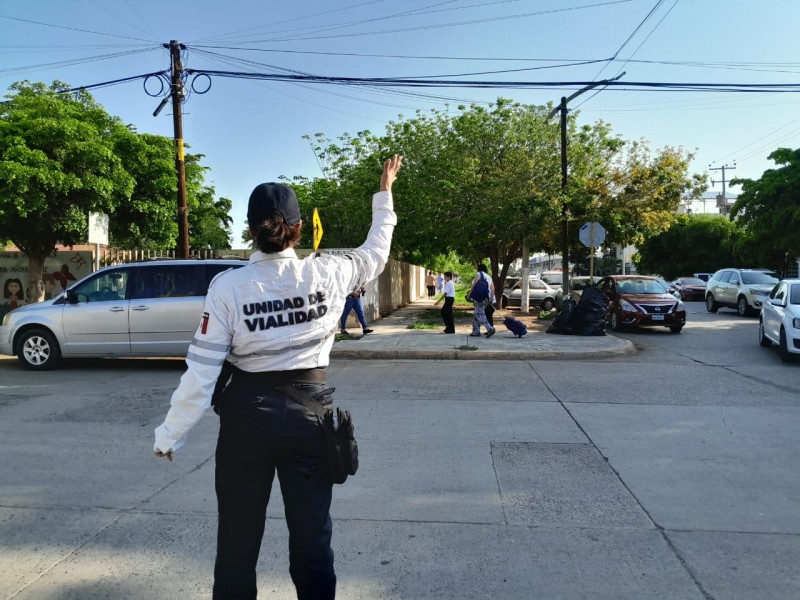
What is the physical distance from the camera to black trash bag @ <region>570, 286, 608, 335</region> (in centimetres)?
1509

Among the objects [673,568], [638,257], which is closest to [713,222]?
[638,257]

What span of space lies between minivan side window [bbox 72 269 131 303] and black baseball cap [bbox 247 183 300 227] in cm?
900

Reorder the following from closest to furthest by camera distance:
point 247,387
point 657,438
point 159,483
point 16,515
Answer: point 247,387 → point 16,515 → point 159,483 → point 657,438

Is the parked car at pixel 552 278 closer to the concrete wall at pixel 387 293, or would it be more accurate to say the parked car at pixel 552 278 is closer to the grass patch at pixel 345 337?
the concrete wall at pixel 387 293

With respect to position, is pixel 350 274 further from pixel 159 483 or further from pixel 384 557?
pixel 159 483

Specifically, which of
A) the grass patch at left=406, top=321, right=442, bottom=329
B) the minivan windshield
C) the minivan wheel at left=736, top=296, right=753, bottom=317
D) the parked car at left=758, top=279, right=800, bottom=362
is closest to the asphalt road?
the parked car at left=758, top=279, right=800, bottom=362

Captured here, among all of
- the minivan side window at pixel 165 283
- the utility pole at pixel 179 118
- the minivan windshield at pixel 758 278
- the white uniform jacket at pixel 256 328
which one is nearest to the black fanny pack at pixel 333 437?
the white uniform jacket at pixel 256 328

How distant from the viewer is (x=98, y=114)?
49.4ft

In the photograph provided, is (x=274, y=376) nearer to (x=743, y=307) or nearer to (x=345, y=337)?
(x=345, y=337)

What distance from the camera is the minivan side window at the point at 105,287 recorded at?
10.5 metres

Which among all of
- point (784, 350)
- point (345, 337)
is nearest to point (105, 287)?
point (345, 337)

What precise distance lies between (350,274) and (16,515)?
127 inches

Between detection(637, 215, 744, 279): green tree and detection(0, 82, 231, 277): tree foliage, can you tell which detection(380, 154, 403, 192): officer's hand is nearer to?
detection(0, 82, 231, 277): tree foliage

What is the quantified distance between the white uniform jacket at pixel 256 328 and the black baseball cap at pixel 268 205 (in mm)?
141
